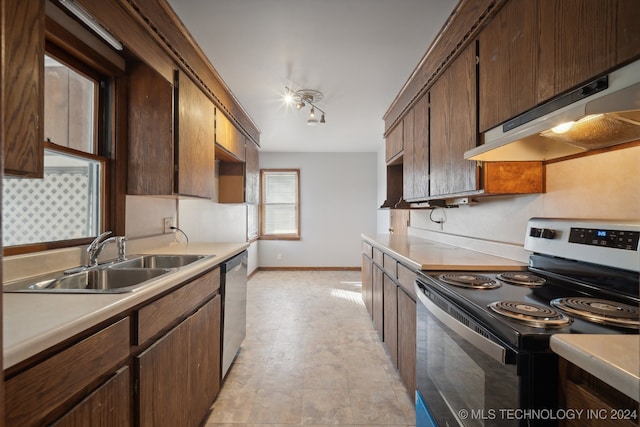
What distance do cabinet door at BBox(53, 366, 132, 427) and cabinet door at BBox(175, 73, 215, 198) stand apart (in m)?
1.29

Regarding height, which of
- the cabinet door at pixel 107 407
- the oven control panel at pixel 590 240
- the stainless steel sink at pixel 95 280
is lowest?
the cabinet door at pixel 107 407

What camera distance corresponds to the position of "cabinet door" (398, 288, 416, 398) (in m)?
1.82

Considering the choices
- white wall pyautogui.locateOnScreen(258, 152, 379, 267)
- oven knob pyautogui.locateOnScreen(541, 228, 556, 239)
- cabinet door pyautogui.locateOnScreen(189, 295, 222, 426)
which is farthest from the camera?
white wall pyautogui.locateOnScreen(258, 152, 379, 267)

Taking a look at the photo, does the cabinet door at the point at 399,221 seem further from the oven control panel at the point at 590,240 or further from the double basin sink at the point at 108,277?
the double basin sink at the point at 108,277

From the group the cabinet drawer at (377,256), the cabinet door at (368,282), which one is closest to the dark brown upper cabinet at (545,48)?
the cabinet drawer at (377,256)

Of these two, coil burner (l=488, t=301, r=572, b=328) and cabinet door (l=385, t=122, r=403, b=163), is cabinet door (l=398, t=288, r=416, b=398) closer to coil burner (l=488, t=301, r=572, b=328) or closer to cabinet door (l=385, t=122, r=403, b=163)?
coil burner (l=488, t=301, r=572, b=328)

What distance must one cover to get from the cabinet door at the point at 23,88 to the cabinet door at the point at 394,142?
2.78 meters

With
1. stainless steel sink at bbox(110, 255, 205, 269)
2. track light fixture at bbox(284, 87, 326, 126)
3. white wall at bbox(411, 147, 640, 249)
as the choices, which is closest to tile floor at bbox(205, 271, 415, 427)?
stainless steel sink at bbox(110, 255, 205, 269)

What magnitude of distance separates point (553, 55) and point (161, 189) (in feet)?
6.91

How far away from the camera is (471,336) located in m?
0.98

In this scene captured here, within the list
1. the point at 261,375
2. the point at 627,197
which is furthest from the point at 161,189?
the point at 627,197

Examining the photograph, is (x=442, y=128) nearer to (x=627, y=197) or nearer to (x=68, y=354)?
(x=627, y=197)

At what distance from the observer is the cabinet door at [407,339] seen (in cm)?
182

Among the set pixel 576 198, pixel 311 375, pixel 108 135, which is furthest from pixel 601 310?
pixel 108 135
